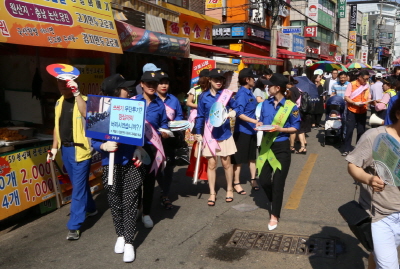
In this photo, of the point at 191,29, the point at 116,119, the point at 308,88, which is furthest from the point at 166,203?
the point at 191,29

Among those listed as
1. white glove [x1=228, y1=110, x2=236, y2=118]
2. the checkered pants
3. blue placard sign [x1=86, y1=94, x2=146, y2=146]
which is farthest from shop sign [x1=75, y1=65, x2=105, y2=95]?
the checkered pants

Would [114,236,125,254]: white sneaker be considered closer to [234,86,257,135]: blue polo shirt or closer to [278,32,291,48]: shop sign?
[234,86,257,135]: blue polo shirt

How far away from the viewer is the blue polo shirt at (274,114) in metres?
4.82

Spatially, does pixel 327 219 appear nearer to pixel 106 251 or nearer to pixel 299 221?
pixel 299 221

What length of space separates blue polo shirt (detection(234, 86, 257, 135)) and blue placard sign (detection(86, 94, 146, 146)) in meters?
2.43

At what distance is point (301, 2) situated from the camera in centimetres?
3538

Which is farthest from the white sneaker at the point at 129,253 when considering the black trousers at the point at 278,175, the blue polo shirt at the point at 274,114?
the blue polo shirt at the point at 274,114

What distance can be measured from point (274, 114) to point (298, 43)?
Result: 86.7ft

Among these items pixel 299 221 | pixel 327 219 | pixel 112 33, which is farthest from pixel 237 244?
pixel 112 33

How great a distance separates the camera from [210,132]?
5.72 meters

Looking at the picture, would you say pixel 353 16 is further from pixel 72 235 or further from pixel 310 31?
pixel 72 235

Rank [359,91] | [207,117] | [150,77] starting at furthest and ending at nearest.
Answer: [359,91] → [207,117] → [150,77]

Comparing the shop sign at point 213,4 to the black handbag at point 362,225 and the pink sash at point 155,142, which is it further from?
the black handbag at point 362,225

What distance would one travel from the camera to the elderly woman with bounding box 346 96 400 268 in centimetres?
263
